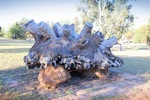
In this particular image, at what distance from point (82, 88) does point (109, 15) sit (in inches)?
793

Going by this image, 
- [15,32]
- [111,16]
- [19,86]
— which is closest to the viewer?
[19,86]

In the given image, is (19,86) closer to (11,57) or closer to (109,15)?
(11,57)

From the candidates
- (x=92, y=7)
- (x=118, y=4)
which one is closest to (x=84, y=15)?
(x=92, y=7)

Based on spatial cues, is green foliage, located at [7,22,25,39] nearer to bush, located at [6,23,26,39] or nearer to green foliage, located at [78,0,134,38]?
bush, located at [6,23,26,39]

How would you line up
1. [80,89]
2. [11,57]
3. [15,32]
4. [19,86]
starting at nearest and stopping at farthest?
[80,89] < [19,86] < [11,57] < [15,32]

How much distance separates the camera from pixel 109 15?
2484cm

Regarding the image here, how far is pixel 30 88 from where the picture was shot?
554 cm

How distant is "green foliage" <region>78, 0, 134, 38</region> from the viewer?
24.2 m

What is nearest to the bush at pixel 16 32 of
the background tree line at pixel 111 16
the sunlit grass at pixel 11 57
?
the background tree line at pixel 111 16

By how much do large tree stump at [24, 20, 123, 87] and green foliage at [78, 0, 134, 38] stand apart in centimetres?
1768

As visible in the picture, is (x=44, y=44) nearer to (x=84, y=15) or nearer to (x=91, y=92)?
(x=91, y=92)

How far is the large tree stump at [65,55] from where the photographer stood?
5.61m

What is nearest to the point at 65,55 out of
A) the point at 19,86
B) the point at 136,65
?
the point at 19,86

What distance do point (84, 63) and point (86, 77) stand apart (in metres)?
0.92
